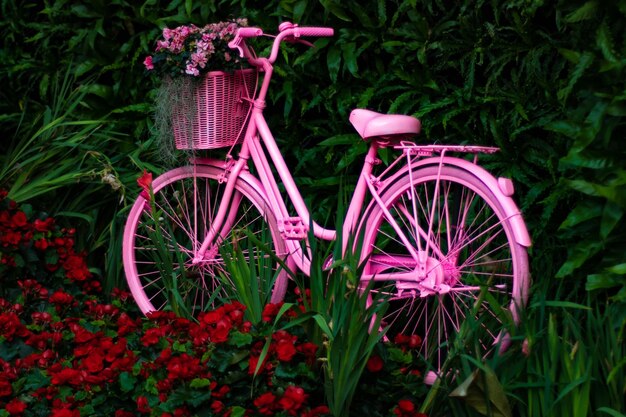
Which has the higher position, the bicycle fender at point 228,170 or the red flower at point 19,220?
the bicycle fender at point 228,170

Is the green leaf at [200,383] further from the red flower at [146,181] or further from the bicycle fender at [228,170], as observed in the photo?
the red flower at [146,181]

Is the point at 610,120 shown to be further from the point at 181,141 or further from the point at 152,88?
the point at 152,88

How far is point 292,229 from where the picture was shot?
4250 millimetres

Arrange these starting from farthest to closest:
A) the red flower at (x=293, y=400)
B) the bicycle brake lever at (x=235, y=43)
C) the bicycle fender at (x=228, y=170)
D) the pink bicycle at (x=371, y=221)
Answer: the bicycle fender at (x=228, y=170), the bicycle brake lever at (x=235, y=43), the pink bicycle at (x=371, y=221), the red flower at (x=293, y=400)

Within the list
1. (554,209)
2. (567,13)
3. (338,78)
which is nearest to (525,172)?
(554,209)

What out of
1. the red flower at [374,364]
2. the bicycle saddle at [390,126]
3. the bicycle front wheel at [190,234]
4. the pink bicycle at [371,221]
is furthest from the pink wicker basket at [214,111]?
the red flower at [374,364]

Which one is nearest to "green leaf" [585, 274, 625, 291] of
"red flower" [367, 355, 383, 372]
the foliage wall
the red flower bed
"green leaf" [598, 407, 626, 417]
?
the foliage wall

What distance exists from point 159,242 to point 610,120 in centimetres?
192

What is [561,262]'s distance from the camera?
13.3ft

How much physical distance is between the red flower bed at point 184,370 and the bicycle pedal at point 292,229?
61 cm

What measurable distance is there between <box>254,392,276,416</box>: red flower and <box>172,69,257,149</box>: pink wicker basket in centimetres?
150

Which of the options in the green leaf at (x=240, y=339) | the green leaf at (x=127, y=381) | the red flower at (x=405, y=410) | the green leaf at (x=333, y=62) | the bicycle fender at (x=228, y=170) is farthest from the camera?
the green leaf at (x=333, y=62)

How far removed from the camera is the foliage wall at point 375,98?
3.53 metres

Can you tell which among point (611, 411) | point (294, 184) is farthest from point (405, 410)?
point (294, 184)
